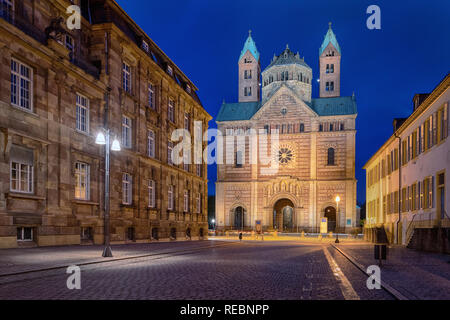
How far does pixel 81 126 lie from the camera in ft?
79.9

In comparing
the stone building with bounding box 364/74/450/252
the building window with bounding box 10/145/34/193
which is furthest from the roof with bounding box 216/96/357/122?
the building window with bounding box 10/145/34/193

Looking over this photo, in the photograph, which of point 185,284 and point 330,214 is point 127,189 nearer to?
point 185,284

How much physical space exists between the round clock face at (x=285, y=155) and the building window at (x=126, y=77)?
144 feet

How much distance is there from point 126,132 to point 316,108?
49.1 meters

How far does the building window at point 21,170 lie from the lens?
18.9 meters

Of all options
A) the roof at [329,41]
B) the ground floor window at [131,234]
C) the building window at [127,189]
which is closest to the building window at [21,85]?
the building window at [127,189]

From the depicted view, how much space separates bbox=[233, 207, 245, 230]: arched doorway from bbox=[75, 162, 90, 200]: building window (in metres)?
48.8

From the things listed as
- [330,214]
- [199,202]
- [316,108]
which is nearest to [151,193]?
[199,202]

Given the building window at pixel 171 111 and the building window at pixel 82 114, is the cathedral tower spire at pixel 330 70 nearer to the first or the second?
the building window at pixel 171 111

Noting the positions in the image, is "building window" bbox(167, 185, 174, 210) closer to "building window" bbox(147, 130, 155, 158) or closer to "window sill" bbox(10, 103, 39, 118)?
"building window" bbox(147, 130, 155, 158)

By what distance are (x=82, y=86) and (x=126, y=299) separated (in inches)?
717

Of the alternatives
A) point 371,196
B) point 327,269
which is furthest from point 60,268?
point 371,196

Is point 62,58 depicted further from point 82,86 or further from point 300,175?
point 300,175

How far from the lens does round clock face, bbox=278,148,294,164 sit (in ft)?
231
